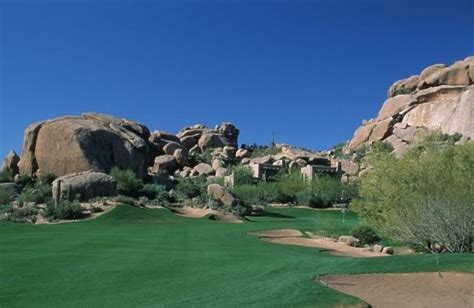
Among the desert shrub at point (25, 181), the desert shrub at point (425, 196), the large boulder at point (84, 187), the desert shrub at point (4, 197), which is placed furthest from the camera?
the desert shrub at point (25, 181)

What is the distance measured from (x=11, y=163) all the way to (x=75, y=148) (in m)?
8.48

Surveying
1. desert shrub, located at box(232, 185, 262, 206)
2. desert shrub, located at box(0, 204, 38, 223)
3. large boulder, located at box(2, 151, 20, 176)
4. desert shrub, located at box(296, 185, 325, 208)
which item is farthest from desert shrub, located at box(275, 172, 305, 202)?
→ desert shrub, located at box(0, 204, 38, 223)

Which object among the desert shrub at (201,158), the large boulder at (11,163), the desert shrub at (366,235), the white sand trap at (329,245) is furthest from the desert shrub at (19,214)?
the desert shrub at (201,158)

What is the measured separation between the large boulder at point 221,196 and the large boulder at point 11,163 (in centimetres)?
2052

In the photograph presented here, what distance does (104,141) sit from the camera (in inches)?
2079

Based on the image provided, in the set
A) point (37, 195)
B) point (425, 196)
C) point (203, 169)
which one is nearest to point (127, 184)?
point (37, 195)

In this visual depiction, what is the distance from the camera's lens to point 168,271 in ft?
45.6

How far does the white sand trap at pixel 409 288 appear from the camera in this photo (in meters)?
10.0

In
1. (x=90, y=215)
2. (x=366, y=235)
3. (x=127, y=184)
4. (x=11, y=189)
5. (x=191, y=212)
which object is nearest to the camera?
(x=366, y=235)

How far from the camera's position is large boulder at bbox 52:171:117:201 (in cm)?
4012

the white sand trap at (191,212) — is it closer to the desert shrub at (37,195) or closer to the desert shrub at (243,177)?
the desert shrub at (37,195)

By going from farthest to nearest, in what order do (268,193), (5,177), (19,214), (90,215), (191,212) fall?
(268,193)
(5,177)
(191,212)
(90,215)
(19,214)

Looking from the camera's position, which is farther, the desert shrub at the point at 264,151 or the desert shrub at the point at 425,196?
the desert shrub at the point at 264,151

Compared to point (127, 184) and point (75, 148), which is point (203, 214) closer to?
point (127, 184)
